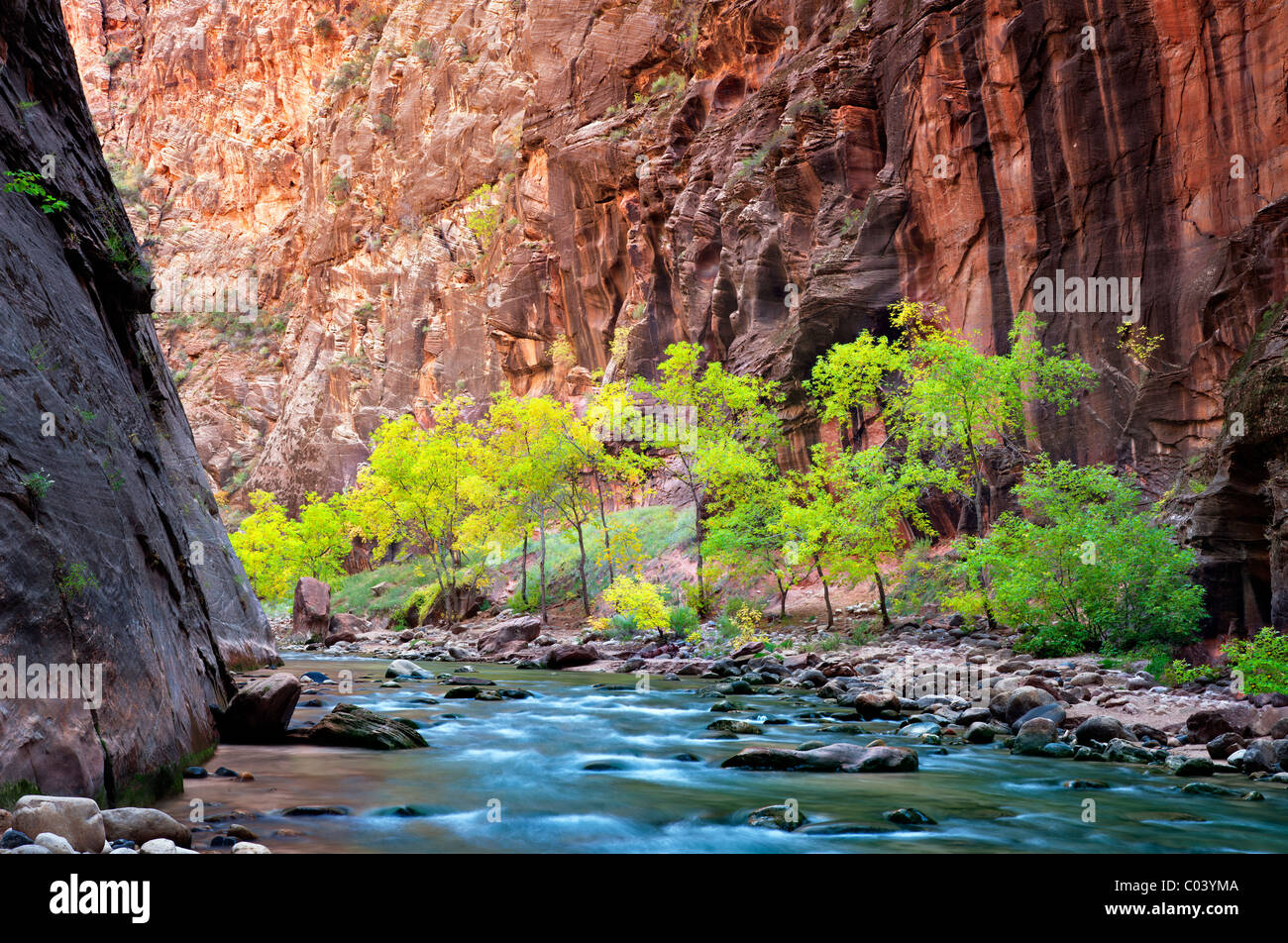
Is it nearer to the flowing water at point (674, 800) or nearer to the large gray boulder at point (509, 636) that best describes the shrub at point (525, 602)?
the large gray boulder at point (509, 636)

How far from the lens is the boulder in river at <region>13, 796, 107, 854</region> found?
5352mm

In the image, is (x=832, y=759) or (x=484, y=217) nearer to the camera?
Answer: (x=832, y=759)

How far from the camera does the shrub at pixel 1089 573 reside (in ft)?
52.7

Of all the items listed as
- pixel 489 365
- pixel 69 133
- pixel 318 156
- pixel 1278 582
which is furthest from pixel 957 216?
pixel 318 156

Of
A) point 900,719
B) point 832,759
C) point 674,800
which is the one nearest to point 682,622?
point 900,719

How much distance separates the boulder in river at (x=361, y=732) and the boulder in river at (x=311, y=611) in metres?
26.9

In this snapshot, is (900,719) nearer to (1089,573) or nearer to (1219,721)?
(1219,721)

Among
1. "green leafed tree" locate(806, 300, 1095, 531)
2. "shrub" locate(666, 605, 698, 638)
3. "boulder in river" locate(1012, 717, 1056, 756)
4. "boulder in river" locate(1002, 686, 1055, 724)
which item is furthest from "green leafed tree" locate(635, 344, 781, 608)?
"boulder in river" locate(1012, 717, 1056, 756)

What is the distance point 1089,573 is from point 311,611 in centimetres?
3203

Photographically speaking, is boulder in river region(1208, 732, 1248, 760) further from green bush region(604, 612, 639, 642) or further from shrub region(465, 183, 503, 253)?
shrub region(465, 183, 503, 253)

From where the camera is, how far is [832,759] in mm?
10648

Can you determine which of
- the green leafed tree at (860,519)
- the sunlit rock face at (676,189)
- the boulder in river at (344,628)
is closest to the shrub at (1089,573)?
the sunlit rock face at (676,189)

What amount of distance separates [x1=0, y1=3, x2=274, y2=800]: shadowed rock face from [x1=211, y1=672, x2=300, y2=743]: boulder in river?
0.31 meters
